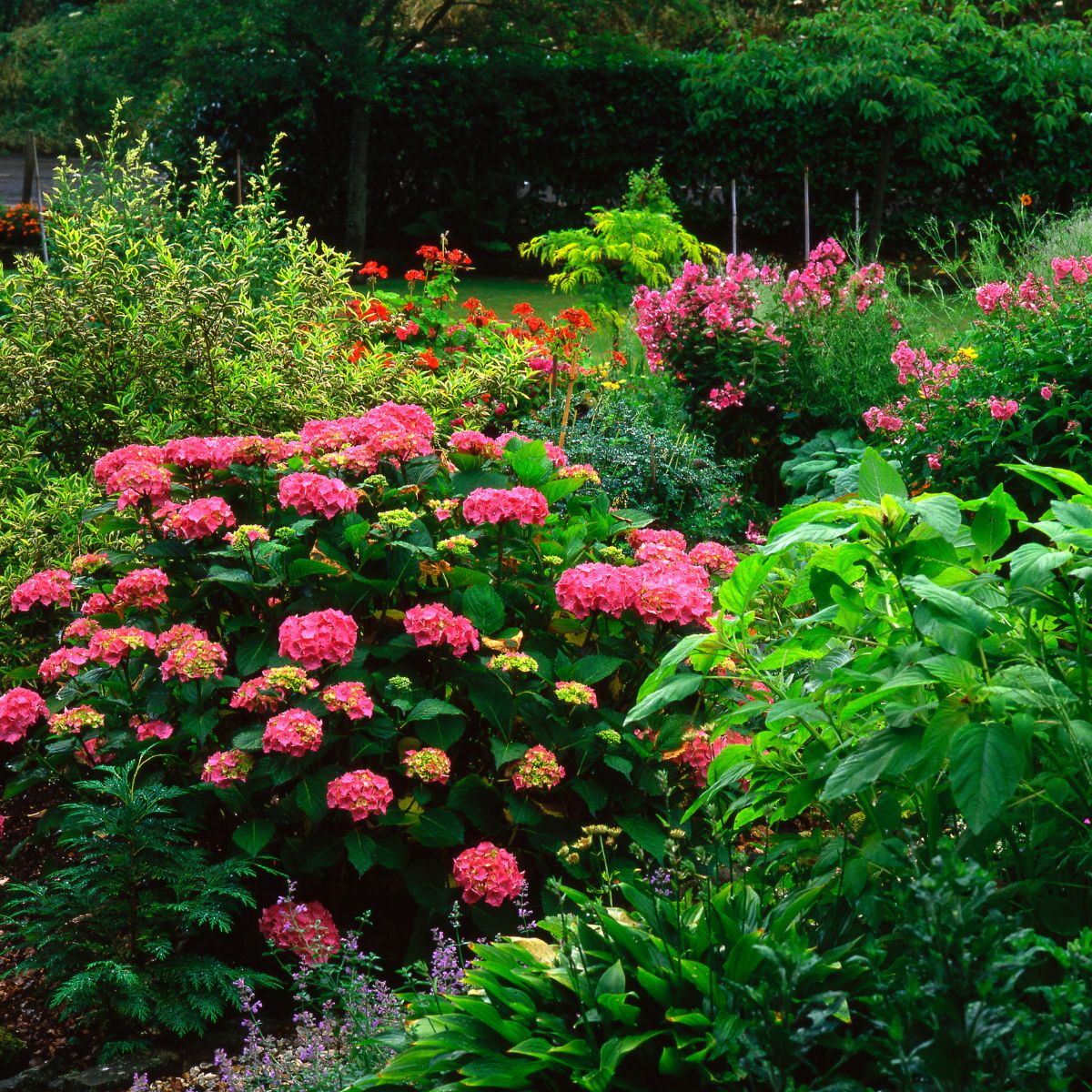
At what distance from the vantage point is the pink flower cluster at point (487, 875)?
2947mm

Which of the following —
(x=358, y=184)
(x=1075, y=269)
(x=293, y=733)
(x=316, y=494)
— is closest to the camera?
(x=293, y=733)

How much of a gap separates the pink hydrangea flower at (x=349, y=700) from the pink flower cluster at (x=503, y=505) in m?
0.56

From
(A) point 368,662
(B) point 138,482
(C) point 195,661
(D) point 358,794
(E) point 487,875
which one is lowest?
(E) point 487,875

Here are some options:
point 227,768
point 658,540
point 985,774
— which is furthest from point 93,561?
point 985,774

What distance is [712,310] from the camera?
6660 mm

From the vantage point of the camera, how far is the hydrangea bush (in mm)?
3018

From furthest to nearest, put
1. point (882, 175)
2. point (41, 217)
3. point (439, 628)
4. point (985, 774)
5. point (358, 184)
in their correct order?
point (358, 184)
point (882, 175)
point (41, 217)
point (439, 628)
point (985, 774)

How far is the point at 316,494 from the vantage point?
3.18 meters

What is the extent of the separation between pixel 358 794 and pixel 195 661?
51 centimetres

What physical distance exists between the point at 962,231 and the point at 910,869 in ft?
47.6

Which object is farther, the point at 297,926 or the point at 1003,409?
the point at 1003,409

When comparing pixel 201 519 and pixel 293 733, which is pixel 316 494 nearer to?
pixel 201 519

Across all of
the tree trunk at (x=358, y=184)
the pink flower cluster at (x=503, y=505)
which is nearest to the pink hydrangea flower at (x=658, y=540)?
the pink flower cluster at (x=503, y=505)

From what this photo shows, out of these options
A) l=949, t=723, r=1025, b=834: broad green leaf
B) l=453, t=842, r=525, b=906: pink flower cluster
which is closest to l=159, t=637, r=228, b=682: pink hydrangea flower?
l=453, t=842, r=525, b=906: pink flower cluster
